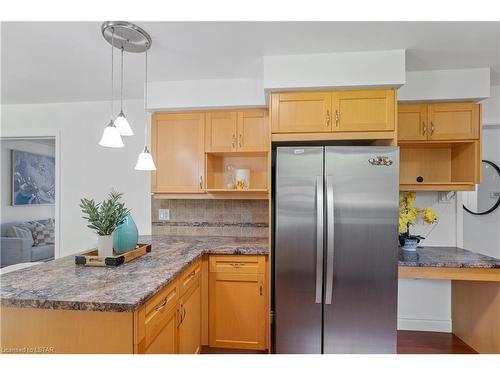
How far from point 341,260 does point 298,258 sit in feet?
1.01

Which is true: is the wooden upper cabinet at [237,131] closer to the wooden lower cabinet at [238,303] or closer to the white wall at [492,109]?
the wooden lower cabinet at [238,303]

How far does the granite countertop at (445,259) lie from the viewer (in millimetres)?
2008

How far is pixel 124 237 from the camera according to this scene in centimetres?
168

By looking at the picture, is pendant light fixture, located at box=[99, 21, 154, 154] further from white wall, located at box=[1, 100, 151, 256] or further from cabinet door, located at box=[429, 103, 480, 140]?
cabinet door, located at box=[429, 103, 480, 140]

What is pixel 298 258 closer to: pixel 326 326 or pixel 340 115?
pixel 326 326

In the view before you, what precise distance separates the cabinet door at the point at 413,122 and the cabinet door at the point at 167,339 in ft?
7.45

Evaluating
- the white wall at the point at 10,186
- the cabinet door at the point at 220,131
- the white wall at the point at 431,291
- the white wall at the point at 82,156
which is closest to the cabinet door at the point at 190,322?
the cabinet door at the point at 220,131

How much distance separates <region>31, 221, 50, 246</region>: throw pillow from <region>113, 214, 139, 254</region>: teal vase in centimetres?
333

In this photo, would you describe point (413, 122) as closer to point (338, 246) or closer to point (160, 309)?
point (338, 246)

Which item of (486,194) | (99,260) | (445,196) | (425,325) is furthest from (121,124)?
(486,194)

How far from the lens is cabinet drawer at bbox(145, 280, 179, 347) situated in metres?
1.22

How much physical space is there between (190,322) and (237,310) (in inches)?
18.3

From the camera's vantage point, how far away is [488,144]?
3029 millimetres

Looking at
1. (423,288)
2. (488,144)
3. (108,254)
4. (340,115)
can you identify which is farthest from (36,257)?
(488,144)
